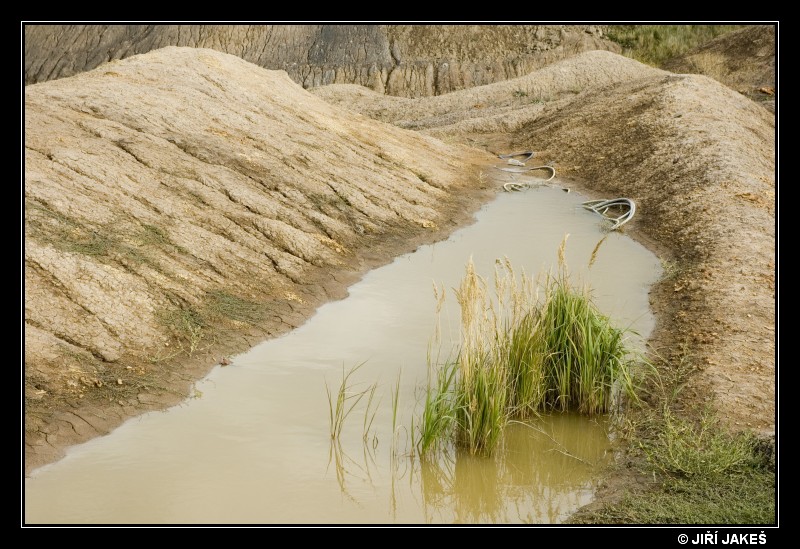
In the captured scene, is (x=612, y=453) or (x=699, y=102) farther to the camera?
(x=699, y=102)

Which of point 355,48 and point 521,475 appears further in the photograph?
point 355,48

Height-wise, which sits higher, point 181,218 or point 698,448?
point 181,218

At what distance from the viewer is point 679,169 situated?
1253 centimetres

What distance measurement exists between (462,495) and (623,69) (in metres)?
19.4

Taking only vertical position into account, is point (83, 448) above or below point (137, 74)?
below

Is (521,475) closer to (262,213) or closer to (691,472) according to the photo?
(691,472)

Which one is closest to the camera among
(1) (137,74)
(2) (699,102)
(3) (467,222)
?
(3) (467,222)

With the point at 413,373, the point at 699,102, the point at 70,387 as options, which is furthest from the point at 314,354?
the point at 699,102

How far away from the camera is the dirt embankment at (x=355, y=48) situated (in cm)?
2641

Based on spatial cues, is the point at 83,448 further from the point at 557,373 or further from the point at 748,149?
the point at 748,149

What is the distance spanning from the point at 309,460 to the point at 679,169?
29.4ft

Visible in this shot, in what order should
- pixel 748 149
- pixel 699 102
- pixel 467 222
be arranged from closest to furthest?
pixel 467 222, pixel 748 149, pixel 699 102

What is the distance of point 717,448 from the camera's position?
16.9ft

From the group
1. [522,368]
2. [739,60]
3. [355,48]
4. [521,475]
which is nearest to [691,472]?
[521,475]
